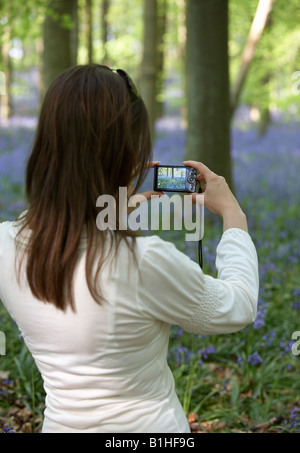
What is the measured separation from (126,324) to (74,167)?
44 centimetres

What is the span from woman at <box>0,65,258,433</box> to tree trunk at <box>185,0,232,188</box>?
5407 millimetres

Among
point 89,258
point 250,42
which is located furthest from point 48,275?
point 250,42

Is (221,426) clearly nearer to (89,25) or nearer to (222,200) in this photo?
(222,200)

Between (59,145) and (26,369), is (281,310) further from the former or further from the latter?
(59,145)

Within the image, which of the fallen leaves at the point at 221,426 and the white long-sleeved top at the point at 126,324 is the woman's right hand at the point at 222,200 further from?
the fallen leaves at the point at 221,426

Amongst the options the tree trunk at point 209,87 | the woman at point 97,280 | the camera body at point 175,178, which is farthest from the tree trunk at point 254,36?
the woman at point 97,280

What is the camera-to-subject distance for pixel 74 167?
55.5 inches

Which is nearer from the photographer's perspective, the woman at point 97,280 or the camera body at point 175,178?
the woman at point 97,280

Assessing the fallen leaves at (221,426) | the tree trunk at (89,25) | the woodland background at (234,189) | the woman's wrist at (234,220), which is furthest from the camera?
the tree trunk at (89,25)

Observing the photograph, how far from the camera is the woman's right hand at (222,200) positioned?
169cm

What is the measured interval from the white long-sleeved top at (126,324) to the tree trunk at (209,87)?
5352 millimetres

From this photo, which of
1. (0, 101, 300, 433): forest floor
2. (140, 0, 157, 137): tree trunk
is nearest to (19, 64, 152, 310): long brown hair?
(0, 101, 300, 433): forest floor

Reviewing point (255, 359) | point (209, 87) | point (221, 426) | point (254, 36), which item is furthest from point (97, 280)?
point (254, 36)

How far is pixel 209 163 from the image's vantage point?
269 inches
